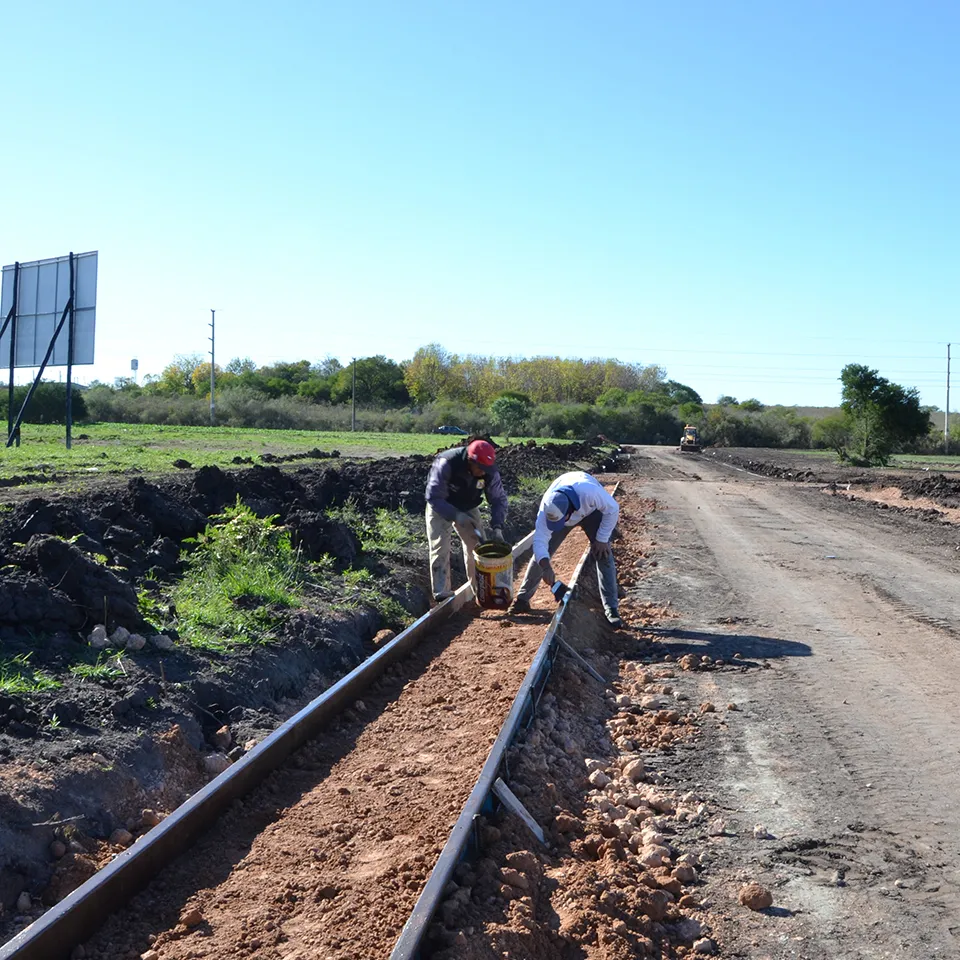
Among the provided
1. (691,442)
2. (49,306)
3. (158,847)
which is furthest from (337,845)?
(691,442)

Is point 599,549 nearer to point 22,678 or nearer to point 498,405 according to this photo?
point 22,678

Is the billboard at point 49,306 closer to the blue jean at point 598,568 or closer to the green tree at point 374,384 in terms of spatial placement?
the blue jean at point 598,568

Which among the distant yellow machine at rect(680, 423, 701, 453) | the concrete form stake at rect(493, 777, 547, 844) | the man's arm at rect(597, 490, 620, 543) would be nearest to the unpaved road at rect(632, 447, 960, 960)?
the concrete form stake at rect(493, 777, 547, 844)

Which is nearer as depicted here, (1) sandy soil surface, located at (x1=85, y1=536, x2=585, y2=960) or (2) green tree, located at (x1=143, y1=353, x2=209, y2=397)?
(1) sandy soil surface, located at (x1=85, y1=536, x2=585, y2=960)

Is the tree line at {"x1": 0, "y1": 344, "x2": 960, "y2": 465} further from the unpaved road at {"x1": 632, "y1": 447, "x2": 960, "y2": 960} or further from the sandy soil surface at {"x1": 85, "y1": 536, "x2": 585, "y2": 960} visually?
the sandy soil surface at {"x1": 85, "y1": 536, "x2": 585, "y2": 960}

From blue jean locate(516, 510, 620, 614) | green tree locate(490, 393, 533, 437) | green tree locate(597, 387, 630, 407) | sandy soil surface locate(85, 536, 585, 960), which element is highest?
green tree locate(597, 387, 630, 407)

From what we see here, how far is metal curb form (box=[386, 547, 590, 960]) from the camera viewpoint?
372cm

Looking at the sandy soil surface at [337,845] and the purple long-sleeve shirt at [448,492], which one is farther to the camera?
the purple long-sleeve shirt at [448,492]

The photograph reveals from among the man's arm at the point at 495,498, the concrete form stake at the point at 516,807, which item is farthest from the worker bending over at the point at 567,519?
the concrete form stake at the point at 516,807

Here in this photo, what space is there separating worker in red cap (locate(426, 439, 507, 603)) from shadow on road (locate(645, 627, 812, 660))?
206cm

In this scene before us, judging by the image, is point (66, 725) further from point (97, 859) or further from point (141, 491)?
point (141, 491)

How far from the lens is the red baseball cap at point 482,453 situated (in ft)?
31.6

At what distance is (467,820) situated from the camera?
472 cm

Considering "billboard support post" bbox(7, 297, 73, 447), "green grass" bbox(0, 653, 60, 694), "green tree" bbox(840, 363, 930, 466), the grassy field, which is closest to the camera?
"green grass" bbox(0, 653, 60, 694)
